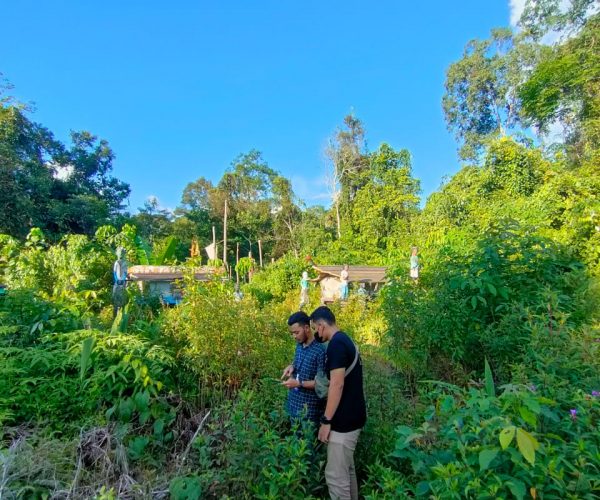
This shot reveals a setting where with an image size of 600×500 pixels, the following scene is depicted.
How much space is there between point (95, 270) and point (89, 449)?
17.6 feet

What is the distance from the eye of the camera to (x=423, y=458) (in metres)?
2.01

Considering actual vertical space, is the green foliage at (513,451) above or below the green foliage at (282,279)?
below

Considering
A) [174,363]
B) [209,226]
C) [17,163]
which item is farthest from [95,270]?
[209,226]

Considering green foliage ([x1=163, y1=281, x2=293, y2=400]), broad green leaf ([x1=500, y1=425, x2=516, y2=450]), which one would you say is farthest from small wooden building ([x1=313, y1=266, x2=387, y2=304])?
broad green leaf ([x1=500, y1=425, x2=516, y2=450])

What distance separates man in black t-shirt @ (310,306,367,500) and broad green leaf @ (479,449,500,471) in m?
1.18

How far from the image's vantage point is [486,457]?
149cm

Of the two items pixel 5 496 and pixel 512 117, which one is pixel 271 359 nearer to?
pixel 5 496

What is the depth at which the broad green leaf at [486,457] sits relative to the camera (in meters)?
1.46

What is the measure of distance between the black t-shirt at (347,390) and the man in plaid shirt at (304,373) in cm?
30

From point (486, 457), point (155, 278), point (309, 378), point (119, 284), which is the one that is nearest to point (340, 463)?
point (309, 378)

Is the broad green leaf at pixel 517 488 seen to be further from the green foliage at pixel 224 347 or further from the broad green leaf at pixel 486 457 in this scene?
the green foliage at pixel 224 347

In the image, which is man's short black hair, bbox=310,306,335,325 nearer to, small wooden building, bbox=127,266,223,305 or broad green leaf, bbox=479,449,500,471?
broad green leaf, bbox=479,449,500,471

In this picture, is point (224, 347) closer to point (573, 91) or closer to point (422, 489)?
point (422, 489)

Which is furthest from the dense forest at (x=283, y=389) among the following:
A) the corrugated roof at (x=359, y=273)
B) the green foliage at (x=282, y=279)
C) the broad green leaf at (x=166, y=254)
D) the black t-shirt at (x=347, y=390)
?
the green foliage at (x=282, y=279)
